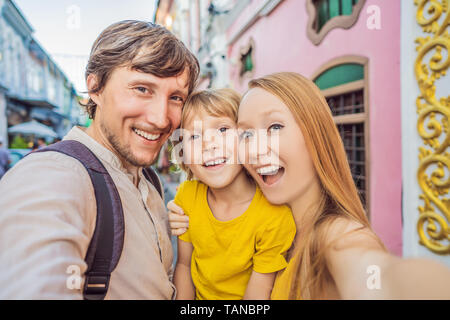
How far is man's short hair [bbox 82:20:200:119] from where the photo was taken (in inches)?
46.6

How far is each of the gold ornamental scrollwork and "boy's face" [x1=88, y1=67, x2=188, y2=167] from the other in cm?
163

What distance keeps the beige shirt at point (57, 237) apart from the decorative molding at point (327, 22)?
9.46ft

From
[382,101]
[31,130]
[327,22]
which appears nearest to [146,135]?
[382,101]

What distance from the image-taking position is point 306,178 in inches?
43.2

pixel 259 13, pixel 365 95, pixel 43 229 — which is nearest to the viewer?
pixel 43 229

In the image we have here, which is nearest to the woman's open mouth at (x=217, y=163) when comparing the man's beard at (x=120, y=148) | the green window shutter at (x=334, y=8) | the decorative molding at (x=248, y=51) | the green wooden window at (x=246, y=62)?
the man's beard at (x=120, y=148)

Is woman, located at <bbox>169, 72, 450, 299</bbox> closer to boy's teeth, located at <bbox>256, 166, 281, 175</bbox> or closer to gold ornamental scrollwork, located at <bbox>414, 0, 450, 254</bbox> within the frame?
boy's teeth, located at <bbox>256, 166, 281, 175</bbox>

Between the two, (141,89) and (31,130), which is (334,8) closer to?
(141,89)

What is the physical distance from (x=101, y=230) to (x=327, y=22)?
334 centimetres

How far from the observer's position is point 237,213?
1.31 metres

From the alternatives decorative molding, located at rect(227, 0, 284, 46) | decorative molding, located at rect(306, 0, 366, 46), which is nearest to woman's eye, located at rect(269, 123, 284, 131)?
decorative molding, located at rect(306, 0, 366, 46)
